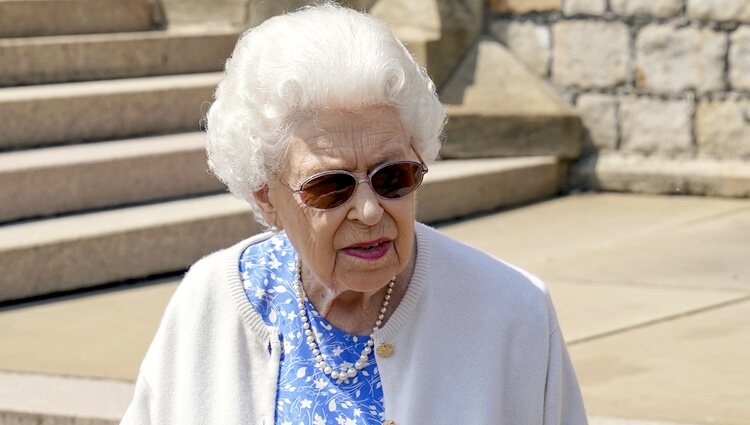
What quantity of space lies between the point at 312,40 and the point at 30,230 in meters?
3.50

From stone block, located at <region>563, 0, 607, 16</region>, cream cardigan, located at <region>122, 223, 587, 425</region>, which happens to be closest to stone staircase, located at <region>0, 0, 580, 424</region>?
stone block, located at <region>563, 0, 607, 16</region>

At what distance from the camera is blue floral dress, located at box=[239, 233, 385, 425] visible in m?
2.39

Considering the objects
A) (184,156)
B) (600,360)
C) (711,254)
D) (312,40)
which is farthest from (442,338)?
(184,156)

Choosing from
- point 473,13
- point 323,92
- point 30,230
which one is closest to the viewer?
point 323,92

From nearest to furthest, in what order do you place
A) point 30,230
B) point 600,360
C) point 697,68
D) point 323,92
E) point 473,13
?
point 323,92
point 600,360
point 30,230
point 697,68
point 473,13

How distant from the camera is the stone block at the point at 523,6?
7172mm

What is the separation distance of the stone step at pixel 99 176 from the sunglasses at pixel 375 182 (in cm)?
368

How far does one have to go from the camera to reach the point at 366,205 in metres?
2.29

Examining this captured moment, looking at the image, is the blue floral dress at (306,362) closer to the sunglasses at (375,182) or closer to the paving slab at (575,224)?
the sunglasses at (375,182)

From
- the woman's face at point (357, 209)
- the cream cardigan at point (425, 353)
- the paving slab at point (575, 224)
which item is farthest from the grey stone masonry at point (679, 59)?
the woman's face at point (357, 209)

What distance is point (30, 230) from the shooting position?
561 cm

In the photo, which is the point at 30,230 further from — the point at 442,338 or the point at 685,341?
the point at 442,338

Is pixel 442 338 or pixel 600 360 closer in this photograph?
pixel 442 338

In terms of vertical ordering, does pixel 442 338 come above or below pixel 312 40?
below
